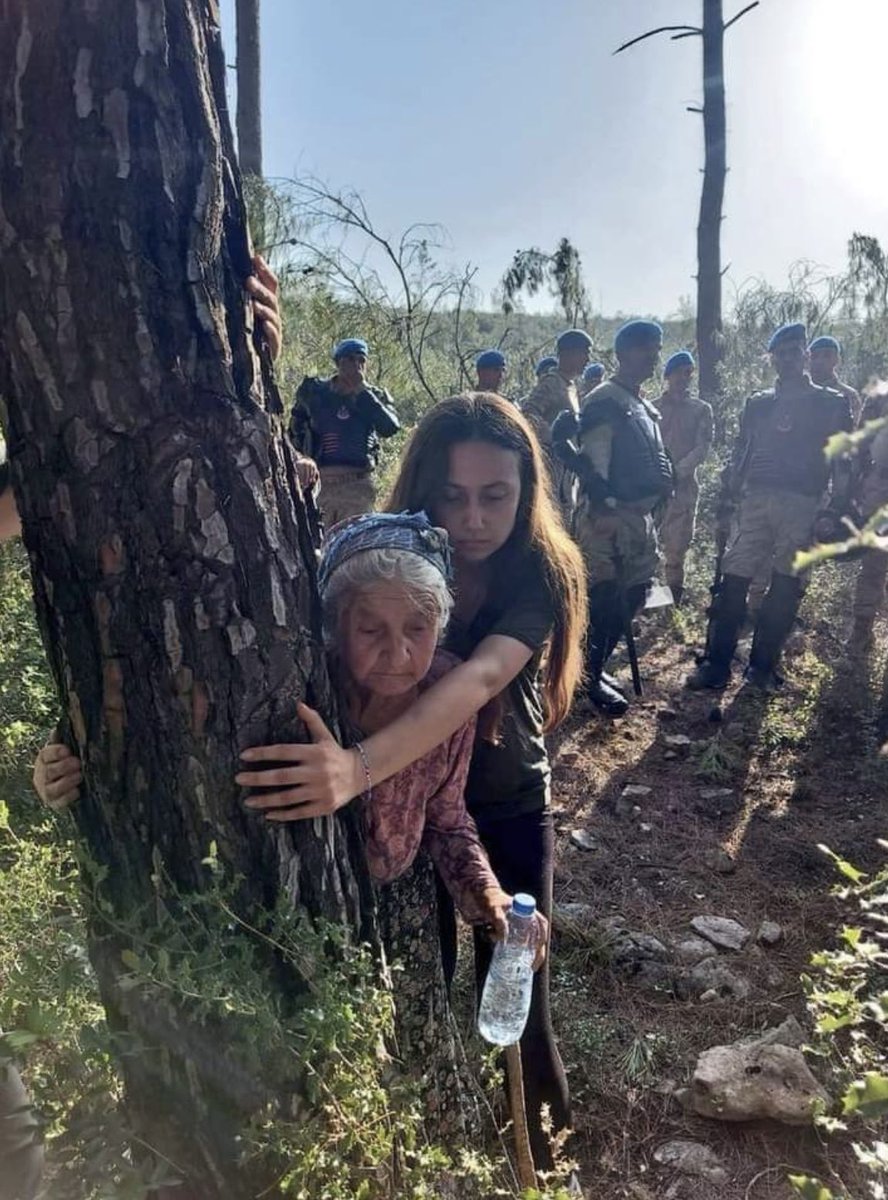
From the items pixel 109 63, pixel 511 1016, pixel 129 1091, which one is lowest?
pixel 511 1016

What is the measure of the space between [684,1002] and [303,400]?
16.2ft

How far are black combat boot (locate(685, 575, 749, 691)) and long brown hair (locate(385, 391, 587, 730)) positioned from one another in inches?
154

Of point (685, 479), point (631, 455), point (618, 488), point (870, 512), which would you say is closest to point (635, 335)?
point (631, 455)

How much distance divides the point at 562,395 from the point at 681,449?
146 centimetres

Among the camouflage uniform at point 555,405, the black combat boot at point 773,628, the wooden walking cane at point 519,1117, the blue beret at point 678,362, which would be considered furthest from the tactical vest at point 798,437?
the wooden walking cane at point 519,1117

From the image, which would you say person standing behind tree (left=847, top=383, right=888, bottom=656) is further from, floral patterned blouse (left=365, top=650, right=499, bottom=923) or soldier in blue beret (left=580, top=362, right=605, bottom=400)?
floral patterned blouse (left=365, top=650, right=499, bottom=923)

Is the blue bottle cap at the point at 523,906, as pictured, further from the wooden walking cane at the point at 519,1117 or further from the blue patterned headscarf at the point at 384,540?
the blue patterned headscarf at the point at 384,540

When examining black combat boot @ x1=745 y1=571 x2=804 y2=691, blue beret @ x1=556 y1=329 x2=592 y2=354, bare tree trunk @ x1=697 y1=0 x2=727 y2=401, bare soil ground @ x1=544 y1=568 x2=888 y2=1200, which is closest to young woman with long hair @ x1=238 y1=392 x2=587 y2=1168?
bare soil ground @ x1=544 y1=568 x2=888 y2=1200

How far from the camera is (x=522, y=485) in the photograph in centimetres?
188

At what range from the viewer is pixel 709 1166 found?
218cm

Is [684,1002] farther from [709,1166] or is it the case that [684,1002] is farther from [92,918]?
[92,918]

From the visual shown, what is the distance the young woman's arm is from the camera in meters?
1.19

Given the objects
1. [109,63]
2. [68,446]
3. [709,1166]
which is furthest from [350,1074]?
[709,1166]

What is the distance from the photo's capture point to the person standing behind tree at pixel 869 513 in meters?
5.16
